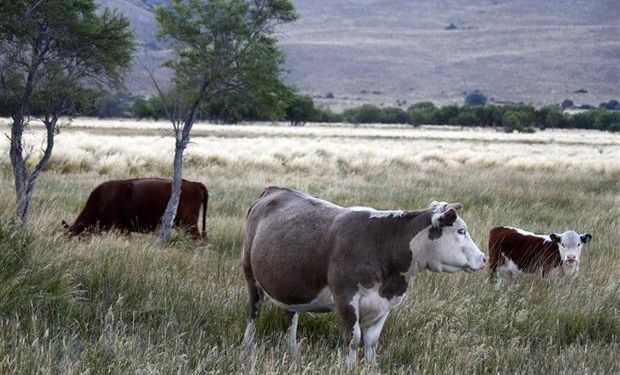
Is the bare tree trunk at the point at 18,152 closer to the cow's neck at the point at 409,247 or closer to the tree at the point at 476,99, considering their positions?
the cow's neck at the point at 409,247

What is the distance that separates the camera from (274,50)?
37.8ft

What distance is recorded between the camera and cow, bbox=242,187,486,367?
590 centimetres

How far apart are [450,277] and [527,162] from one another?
22.2 m

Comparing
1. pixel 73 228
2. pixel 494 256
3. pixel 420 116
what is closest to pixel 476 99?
pixel 420 116

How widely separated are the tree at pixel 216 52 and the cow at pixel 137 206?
504mm

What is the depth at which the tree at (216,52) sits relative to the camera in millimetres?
11344

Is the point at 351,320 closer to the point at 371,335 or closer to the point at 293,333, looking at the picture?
the point at 371,335

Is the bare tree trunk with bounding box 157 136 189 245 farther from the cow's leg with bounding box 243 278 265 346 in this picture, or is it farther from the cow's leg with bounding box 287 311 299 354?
the cow's leg with bounding box 287 311 299 354

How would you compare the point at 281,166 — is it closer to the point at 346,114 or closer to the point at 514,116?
the point at 514,116

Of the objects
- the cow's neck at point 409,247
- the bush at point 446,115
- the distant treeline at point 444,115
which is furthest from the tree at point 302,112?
the cow's neck at point 409,247

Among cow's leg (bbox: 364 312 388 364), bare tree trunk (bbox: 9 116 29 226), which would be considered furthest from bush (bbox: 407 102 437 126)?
cow's leg (bbox: 364 312 388 364)

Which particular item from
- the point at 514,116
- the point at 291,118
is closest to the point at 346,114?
the point at 291,118

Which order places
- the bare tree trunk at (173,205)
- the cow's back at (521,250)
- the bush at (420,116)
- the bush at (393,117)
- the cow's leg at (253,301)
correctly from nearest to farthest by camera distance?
1. the cow's leg at (253,301)
2. the cow's back at (521,250)
3. the bare tree trunk at (173,205)
4. the bush at (420,116)
5. the bush at (393,117)

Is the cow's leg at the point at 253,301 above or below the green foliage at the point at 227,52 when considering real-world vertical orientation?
below
